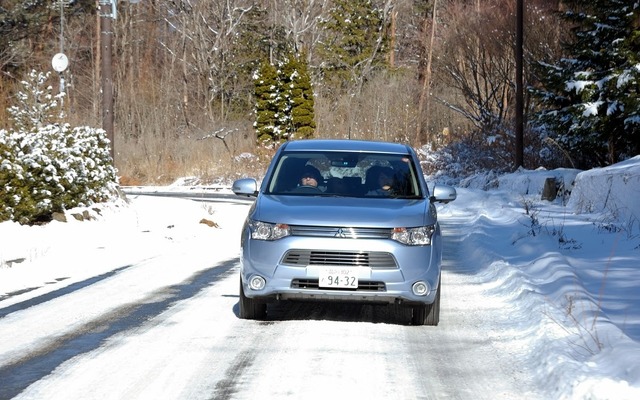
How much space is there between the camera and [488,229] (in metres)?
20.4

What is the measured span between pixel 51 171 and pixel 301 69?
40082 millimetres

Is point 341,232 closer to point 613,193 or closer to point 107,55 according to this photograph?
point 613,193

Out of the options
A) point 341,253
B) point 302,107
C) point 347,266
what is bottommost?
point 347,266

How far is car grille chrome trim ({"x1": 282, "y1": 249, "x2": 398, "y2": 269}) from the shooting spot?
9.23 meters

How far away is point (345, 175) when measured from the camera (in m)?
10.7

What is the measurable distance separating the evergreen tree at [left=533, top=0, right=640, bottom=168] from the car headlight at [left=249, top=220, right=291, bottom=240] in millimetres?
18482

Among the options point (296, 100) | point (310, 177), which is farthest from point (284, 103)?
point (310, 177)

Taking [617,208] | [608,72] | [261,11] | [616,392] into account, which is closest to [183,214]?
[617,208]

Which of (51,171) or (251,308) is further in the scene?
(51,171)

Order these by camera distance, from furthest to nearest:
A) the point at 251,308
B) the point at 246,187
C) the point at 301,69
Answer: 1. the point at 301,69
2. the point at 246,187
3. the point at 251,308

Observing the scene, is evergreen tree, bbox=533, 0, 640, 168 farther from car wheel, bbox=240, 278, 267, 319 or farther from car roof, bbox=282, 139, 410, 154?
car wheel, bbox=240, 278, 267, 319

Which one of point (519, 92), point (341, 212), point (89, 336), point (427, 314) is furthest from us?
point (519, 92)

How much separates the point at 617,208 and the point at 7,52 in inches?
1681

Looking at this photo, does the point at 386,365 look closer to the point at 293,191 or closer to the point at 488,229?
the point at 293,191
